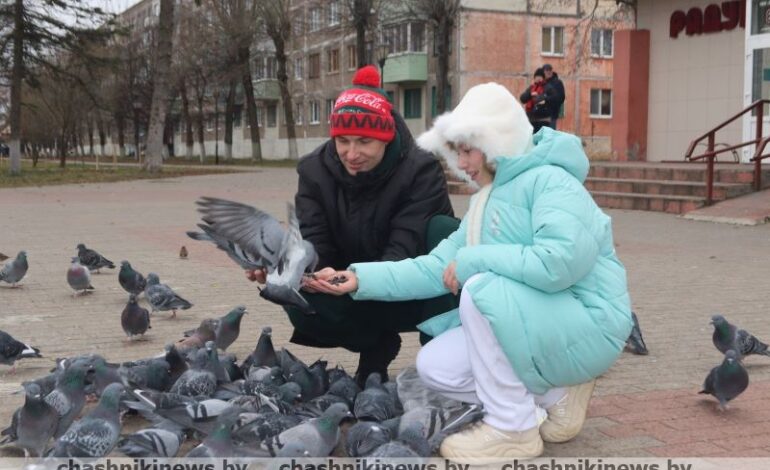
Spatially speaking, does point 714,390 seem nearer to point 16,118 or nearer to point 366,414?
point 366,414

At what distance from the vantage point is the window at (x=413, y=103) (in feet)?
149

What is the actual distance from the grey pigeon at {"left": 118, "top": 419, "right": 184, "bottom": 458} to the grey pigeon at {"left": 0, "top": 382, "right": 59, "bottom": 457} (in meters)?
0.32

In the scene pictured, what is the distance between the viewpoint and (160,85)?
1129 inches

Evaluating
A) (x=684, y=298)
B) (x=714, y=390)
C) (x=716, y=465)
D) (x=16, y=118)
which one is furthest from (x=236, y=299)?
(x=16, y=118)

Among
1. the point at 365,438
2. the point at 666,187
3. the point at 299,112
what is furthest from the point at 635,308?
the point at 299,112

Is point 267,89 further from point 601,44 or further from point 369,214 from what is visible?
point 369,214

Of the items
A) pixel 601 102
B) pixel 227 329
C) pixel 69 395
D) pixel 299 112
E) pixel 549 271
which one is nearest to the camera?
pixel 549 271

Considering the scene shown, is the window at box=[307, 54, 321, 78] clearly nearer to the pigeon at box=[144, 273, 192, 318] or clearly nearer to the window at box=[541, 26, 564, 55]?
the window at box=[541, 26, 564, 55]

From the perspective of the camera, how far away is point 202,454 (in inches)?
128

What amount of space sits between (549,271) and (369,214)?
1242 mm

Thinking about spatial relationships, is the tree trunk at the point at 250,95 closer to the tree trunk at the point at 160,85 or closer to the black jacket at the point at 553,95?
the tree trunk at the point at 160,85

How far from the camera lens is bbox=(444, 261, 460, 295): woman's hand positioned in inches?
138

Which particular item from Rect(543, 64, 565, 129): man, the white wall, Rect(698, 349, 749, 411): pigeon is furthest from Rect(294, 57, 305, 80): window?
Rect(698, 349, 749, 411): pigeon

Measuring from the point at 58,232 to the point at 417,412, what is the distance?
10.4 metres
